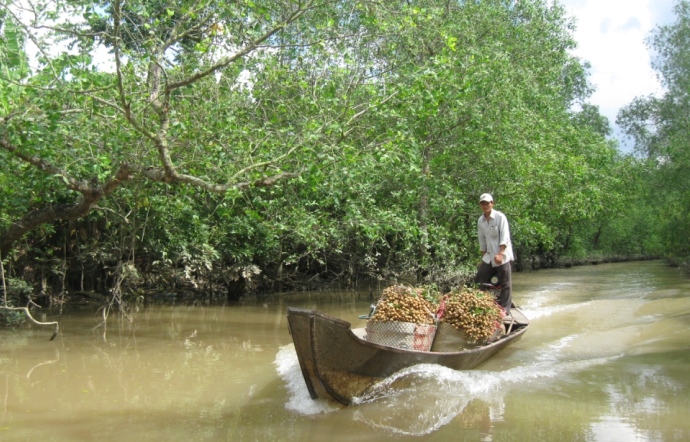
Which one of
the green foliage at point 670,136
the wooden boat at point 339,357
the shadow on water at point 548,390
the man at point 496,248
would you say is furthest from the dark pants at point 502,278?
the green foliage at point 670,136

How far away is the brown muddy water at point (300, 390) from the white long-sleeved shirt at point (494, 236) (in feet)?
4.26

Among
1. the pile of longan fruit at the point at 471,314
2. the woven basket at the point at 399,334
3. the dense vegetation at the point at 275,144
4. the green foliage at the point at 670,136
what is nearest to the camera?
the woven basket at the point at 399,334

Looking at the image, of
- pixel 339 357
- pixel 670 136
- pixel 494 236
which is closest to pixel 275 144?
pixel 494 236

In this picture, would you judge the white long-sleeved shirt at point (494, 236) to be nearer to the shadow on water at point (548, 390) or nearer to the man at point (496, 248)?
the man at point (496, 248)

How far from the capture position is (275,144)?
938 centimetres

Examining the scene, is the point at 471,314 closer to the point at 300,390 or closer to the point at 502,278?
the point at 502,278

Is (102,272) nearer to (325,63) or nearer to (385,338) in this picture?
(325,63)

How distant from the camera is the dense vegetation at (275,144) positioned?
26.4 feet

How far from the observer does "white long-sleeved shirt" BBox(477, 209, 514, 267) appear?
326 inches

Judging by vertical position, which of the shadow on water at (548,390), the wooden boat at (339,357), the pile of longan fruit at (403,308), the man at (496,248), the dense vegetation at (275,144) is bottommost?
the shadow on water at (548,390)

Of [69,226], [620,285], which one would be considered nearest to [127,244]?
[69,226]

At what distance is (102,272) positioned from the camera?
565 inches

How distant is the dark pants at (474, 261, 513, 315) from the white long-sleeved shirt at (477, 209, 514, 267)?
Result: 9 centimetres

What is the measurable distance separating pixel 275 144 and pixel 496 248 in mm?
3541
